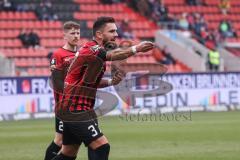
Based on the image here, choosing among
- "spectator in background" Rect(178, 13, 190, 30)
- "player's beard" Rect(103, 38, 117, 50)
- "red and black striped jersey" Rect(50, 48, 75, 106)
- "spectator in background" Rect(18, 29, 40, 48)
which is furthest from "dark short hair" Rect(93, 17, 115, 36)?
"spectator in background" Rect(178, 13, 190, 30)

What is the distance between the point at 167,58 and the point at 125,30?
2.44 meters

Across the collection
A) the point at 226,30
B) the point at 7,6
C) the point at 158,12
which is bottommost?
the point at 226,30

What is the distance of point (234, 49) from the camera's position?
37.4 metres

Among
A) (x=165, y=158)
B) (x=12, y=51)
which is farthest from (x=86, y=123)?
(x=12, y=51)

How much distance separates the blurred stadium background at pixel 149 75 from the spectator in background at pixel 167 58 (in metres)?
0.06

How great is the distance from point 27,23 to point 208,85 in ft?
31.9

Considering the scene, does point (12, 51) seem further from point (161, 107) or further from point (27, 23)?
point (161, 107)

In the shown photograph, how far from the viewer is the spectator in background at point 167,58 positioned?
33.8 metres

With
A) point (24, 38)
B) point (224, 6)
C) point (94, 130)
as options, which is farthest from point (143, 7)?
point (94, 130)

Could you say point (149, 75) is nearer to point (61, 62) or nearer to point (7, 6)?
point (7, 6)

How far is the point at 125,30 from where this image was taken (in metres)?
34.8

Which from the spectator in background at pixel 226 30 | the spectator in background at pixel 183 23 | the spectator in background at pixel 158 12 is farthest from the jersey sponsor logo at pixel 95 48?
the spectator in background at pixel 226 30

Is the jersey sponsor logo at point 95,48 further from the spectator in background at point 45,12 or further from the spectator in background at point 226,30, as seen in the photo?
the spectator in background at point 226,30

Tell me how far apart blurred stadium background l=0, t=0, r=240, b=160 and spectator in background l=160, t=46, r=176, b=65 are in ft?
0.19
